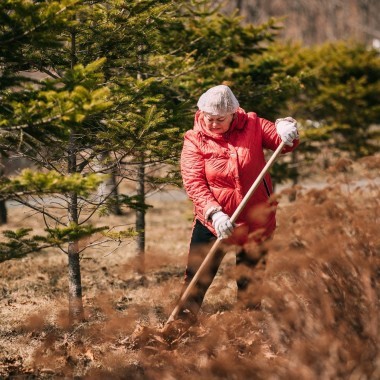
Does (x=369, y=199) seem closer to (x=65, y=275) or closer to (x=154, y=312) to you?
(x=154, y=312)

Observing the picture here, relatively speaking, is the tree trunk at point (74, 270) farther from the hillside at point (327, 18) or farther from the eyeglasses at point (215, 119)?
the hillside at point (327, 18)

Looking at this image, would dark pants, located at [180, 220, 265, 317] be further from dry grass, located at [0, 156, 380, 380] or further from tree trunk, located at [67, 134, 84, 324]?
tree trunk, located at [67, 134, 84, 324]

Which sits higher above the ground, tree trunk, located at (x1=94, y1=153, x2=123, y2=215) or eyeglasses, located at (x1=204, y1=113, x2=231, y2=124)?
eyeglasses, located at (x1=204, y1=113, x2=231, y2=124)

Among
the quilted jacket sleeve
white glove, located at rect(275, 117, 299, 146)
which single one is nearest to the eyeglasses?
the quilted jacket sleeve

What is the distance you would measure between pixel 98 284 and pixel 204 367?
412 centimetres

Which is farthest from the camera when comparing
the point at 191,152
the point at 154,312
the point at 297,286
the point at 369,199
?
the point at 154,312

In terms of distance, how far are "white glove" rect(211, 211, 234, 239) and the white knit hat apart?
0.75m

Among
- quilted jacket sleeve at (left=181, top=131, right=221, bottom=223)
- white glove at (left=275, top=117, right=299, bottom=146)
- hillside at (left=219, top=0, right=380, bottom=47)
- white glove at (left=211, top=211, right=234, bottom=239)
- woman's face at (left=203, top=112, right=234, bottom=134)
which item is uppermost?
hillside at (left=219, top=0, right=380, bottom=47)

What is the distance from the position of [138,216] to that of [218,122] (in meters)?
3.85

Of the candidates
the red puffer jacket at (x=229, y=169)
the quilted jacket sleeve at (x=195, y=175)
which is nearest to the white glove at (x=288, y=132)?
the red puffer jacket at (x=229, y=169)

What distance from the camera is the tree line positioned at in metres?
3.39

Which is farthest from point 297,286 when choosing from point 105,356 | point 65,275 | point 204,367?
point 65,275

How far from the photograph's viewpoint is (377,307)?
122 inches

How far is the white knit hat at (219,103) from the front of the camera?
3.90 meters
